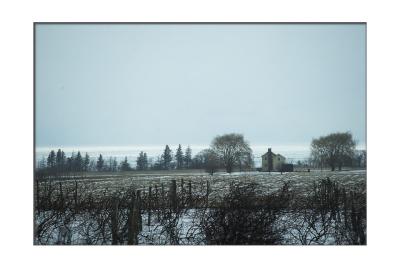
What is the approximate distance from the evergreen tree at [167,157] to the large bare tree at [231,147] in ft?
1.98

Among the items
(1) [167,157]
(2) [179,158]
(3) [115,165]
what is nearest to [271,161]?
(2) [179,158]

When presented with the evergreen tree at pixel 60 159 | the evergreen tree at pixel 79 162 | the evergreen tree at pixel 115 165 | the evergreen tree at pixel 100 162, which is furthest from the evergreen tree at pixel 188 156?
the evergreen tree at pixel 60 159

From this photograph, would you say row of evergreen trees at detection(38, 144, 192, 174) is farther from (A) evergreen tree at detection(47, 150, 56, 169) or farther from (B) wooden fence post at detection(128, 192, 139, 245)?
(B) wooden fence post at detection(128, 192, 139, 245)

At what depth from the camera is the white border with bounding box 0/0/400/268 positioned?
20.9 feet

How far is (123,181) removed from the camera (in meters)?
6.80

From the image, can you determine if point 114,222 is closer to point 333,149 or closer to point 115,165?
point 115,165

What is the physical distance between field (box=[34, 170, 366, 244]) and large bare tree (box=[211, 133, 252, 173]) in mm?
286

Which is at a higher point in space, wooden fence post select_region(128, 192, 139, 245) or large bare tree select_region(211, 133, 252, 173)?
large bare tree select_region(211, 133, 252, 173)

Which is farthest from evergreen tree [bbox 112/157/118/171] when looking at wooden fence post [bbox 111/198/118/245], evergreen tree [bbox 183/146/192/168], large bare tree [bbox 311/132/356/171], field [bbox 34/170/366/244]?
large bare tree [bbox 311/132/356/171]

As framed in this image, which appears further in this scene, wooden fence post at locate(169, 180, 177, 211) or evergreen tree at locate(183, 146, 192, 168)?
wooden fence post at locate(169, 180, 177, 211)

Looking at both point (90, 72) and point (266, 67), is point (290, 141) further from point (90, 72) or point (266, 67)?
point (90, 72)

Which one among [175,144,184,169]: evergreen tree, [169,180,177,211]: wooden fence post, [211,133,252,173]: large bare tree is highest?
[211,133,252,173]: large bare tree
